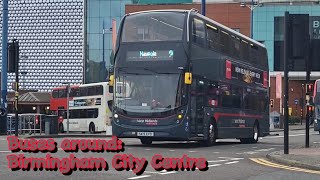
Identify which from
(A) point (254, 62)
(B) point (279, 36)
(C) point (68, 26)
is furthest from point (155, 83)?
(C) point (68, 26)

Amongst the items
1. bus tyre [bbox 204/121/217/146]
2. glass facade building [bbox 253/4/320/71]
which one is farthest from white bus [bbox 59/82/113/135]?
glass facade building [bbox 253/4/320/71]

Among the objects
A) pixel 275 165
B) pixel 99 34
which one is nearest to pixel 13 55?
pixel 275 165

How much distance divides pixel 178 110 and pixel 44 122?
19631 mm

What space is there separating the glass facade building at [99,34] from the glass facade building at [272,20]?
2220 cm

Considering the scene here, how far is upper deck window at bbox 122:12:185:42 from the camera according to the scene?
2159 cm

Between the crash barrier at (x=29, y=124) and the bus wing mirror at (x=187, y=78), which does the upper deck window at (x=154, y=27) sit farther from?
the crash barrier at (x=29, y=124)

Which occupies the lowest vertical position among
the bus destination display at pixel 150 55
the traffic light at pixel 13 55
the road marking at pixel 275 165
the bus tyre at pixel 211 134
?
the road marking at pixel 275 165

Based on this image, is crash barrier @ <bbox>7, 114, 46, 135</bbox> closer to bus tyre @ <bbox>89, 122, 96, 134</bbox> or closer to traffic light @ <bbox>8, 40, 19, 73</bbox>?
bus tyre @ <bbox>89, 122, 96, 134</bbox>

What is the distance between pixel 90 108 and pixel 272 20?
45.0m

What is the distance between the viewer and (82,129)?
45875 mm

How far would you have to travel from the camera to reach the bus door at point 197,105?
71.1 ft

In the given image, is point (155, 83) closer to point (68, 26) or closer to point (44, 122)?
point (44, 122)

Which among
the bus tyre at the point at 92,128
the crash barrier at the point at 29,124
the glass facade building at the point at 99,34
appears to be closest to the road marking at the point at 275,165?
the crash barrier at the point at 29,124

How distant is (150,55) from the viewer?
2162cm
